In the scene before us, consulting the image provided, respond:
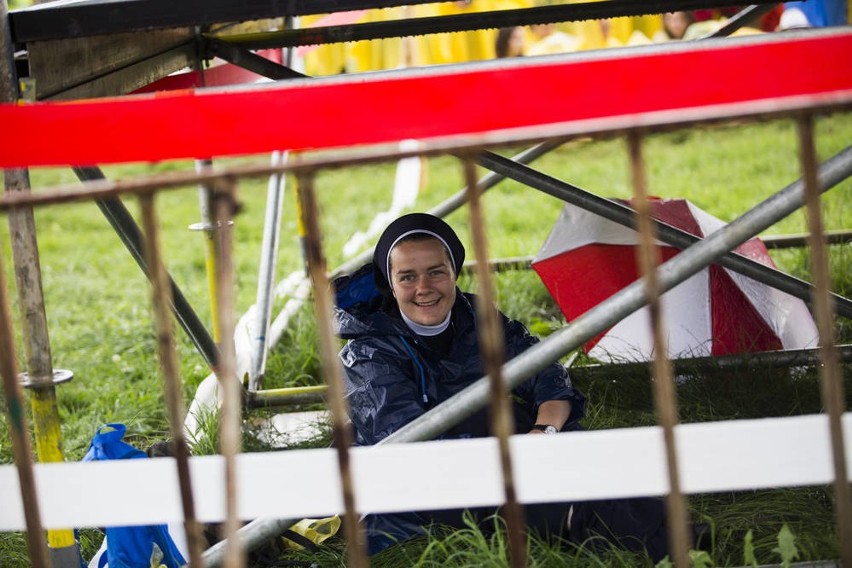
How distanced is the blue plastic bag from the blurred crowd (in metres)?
5.01

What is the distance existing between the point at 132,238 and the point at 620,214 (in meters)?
1.39

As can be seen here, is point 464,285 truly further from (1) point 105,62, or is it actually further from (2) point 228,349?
(2) point 228,349

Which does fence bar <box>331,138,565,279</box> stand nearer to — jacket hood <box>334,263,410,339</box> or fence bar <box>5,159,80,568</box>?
jacket hood <box>334,263,410,339</box>

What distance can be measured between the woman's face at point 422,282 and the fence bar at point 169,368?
1.37m

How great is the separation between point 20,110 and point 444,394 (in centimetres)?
136

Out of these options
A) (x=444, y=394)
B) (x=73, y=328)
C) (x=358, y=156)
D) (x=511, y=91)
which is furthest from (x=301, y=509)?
(x=73, y=328)

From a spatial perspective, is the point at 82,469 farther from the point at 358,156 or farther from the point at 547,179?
the point at 547,179

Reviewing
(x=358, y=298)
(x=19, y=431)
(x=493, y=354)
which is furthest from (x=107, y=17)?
(x=493, y=354)

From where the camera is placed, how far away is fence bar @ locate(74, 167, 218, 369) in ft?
8.46

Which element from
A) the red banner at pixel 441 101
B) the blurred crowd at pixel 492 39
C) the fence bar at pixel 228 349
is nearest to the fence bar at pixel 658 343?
the red banner at pixel 441 101

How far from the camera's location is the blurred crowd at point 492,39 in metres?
7.48

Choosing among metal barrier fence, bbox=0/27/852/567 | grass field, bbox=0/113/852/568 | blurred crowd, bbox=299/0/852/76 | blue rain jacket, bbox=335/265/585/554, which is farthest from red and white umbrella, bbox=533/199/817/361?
blurred crowd, bbox=299/0/852/76

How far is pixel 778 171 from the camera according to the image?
7.20 m

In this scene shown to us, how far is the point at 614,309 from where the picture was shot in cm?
167
